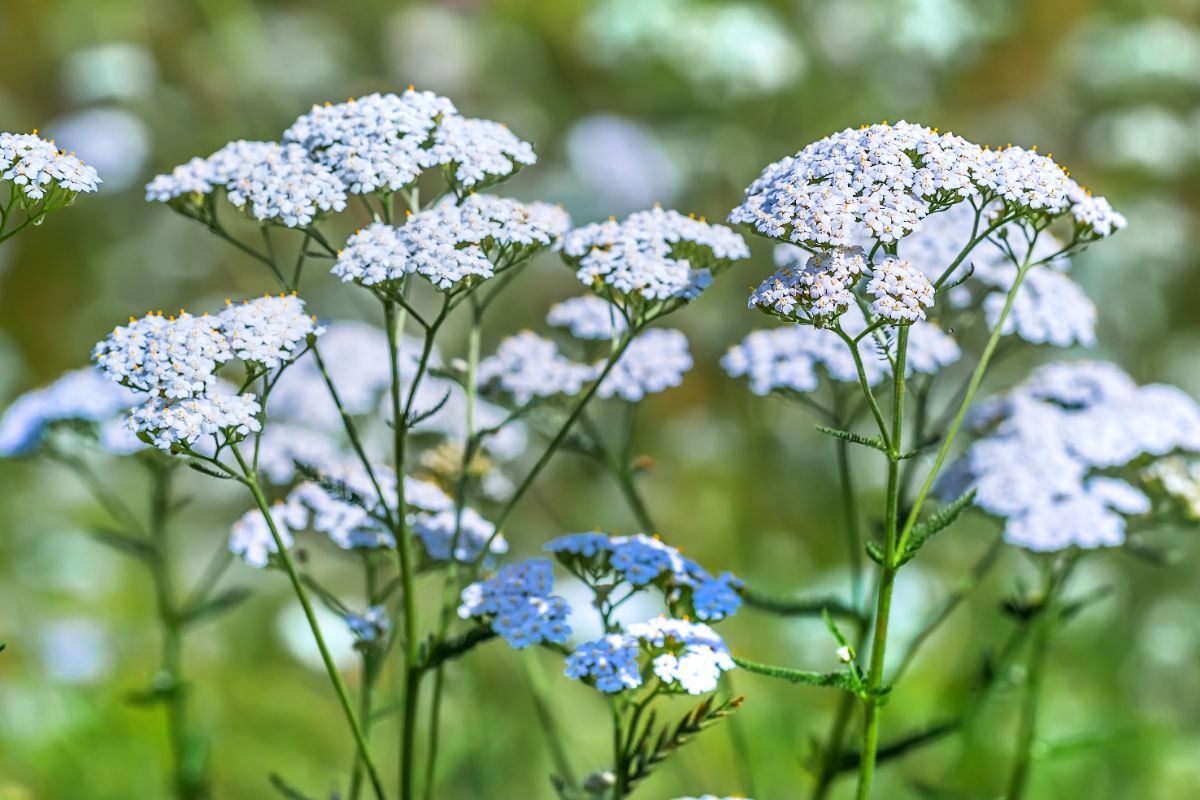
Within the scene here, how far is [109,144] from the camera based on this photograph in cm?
694

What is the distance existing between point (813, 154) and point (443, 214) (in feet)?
2.51

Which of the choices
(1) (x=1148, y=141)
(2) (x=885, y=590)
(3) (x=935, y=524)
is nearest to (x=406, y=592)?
(2) (x=885, y=590)

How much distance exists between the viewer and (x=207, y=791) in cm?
378

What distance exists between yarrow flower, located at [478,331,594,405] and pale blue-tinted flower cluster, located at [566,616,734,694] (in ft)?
2.91

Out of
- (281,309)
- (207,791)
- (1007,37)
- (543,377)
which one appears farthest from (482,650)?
(1007,37)

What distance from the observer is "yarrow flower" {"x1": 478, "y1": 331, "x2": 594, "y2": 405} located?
3559mm

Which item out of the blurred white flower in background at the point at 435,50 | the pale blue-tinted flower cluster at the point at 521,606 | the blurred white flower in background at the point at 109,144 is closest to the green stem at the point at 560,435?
the pale blue-tinted flower cluster at the point at 521,606

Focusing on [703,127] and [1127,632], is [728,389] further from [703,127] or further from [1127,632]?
[1127,632]

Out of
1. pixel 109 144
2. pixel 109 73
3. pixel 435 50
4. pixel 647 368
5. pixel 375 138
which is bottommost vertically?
pixel 375 138

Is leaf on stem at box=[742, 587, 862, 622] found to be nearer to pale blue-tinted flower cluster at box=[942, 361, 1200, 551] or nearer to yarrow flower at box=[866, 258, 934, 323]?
pale blue-tinted flower cluster at box=[942, 361, 1200, 551]

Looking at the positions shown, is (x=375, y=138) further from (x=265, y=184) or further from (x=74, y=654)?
(x=74, y=654)

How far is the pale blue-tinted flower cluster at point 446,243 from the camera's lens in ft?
8.91

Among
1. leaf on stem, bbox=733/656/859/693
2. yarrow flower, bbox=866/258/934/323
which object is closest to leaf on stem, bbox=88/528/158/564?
leaf on stem, bbox=733/656/859/693

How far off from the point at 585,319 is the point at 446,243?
0.99 m
